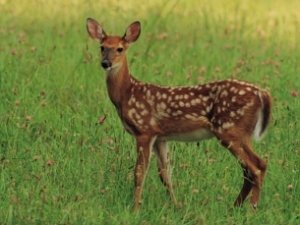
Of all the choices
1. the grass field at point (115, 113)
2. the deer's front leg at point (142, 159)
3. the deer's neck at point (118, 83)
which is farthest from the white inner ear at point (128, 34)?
the deer's front leg at point (142, 159)

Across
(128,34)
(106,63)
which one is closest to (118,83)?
(106,63)

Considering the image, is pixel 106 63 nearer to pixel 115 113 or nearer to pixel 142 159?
pixel 142 159

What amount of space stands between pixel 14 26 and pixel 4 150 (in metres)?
4.39

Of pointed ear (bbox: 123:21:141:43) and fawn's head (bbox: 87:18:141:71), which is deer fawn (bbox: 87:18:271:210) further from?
pointed ear (bbox: 123:21:141:43)

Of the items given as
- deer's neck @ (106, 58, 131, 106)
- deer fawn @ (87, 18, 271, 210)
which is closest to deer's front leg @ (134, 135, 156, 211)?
deer fawn @ (87, 18, 271, 210)

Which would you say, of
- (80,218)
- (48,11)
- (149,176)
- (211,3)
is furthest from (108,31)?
(80,218)

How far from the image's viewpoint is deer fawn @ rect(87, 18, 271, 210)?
28.2 feet

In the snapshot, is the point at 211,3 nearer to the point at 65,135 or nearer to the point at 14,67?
the point at 14,67

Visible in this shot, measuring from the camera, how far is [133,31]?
31.0 feet

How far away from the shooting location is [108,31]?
14.1 meters

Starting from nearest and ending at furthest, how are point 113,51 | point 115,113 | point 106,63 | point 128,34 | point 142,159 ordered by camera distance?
1. point 142,159
2. point 106,63
3. point 113,51
4. point 128,34
5. point 115,113

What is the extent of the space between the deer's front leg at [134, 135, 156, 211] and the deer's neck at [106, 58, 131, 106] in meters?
0.46

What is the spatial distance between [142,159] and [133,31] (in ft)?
4.13

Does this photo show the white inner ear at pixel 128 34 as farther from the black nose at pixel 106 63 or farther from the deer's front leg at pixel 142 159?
the deer's front leg at pixel 142 159
